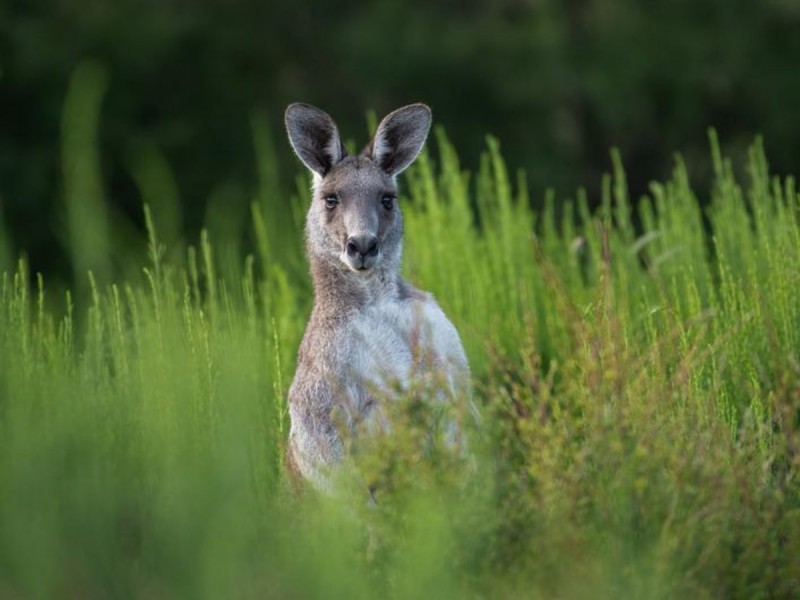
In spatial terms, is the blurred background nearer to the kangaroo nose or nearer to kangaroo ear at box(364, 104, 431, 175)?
kangaroo ear at box(364, 104, 431, 175)

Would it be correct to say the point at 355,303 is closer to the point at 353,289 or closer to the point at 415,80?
the point at 353,289

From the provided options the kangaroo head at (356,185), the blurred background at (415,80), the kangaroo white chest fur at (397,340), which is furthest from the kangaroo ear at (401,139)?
the blurred background at (415,80)

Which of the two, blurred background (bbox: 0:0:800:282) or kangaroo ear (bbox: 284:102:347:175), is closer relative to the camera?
kangaroo ear (bbox: 284:102:347:175)

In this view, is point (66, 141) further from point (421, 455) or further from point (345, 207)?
point (421, 455)

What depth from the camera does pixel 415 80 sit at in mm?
17984

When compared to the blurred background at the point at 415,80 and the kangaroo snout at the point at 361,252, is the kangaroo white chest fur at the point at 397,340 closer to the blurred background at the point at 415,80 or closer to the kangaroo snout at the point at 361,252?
the kangaroo snout at the point at 361,252

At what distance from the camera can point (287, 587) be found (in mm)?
3990

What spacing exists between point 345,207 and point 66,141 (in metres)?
7.98

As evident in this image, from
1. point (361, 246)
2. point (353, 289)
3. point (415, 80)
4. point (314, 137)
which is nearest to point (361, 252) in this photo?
point (361, 246)

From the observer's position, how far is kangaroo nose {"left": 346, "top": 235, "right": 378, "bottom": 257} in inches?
229

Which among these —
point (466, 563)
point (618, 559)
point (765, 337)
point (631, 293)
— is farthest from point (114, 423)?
point (631, 293)

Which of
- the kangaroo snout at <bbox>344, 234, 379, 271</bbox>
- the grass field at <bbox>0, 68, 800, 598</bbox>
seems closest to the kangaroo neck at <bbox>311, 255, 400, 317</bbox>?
the kangaroo snout at <bbox>344, 234, 379, 271</bbox>

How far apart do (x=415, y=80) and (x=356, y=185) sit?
12001mm

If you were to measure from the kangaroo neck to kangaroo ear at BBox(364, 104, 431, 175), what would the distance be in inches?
20.8
